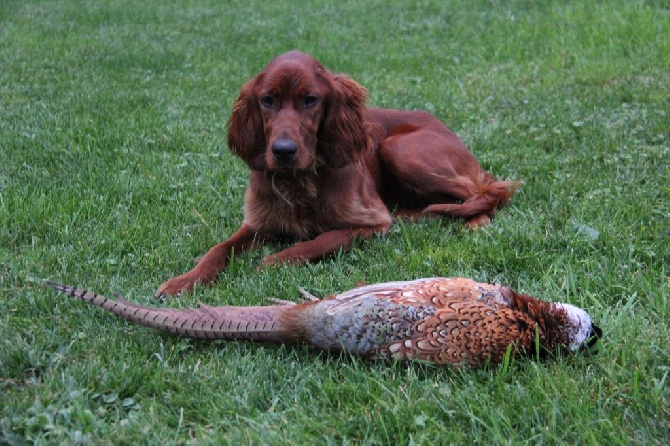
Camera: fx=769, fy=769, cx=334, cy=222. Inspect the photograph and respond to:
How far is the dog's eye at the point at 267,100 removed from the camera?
3.83 m

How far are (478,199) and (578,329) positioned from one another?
188 centimetres

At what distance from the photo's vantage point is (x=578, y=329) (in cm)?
259

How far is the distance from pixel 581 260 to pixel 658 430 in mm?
1292

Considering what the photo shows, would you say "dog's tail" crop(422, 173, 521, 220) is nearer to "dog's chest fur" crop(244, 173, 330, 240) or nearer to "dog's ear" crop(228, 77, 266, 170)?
"dog's chest fur" crop(244, 173, 330, 240)

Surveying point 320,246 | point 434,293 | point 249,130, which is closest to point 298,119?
point 249,130

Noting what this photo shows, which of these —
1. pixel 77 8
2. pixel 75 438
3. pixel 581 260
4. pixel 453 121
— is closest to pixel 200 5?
pixel 77 8

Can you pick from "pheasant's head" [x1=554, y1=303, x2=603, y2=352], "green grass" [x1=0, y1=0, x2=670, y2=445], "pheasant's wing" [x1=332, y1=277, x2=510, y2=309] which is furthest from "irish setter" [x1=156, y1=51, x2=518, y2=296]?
"pheasant's head" [x1=554, y1=303, x2=603, y2=352]

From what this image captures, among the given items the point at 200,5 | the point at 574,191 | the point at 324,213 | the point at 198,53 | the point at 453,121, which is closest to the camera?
the point at 324,213

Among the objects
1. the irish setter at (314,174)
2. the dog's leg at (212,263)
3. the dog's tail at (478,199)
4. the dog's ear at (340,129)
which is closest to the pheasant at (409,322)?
the dog's leg at (212,263)

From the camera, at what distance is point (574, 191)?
4.43 meters

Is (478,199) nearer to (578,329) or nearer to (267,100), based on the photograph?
(267,100)

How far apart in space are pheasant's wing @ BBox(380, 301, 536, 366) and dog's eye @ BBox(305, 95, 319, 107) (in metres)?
1.65

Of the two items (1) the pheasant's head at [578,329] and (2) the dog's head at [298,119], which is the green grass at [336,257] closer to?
(1) the pheasant's head at [578,329]

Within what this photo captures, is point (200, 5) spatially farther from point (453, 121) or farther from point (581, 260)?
point (581, 260)
